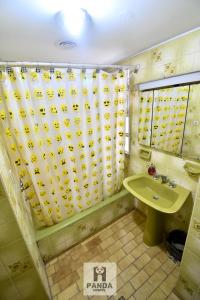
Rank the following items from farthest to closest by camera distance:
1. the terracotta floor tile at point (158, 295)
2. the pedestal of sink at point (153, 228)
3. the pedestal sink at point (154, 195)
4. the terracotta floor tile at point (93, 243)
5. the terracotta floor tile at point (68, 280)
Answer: the terracotta floor tile at point (93, 243), the pedestal of sink at point (153, 228), the pedestal sink at point (154, 195), the terracotta floor tile at point (68, 280), the terracotta floor tile at point (158, 295)

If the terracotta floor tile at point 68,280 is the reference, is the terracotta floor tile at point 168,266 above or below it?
below

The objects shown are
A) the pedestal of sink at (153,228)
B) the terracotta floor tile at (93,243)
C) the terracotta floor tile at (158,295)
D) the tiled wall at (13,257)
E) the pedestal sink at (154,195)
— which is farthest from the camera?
the terracotta floor tile at (93,243)

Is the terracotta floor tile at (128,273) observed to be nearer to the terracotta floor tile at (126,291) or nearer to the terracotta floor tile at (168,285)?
the terracotta floor tile at (126,291)

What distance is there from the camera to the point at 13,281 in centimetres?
92

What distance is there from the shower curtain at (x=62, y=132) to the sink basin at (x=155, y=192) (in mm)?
344

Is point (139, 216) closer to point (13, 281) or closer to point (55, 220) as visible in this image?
point (55, 220)

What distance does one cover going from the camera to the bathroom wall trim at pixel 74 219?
1542 mm

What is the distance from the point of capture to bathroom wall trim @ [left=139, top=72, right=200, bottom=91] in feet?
4.00

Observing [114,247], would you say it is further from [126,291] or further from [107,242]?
[126,291]

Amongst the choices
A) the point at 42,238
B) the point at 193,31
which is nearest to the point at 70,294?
the point at 42,238

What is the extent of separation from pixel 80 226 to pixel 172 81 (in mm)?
1883

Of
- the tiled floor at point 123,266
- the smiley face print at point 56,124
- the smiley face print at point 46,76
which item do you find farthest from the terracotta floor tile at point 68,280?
the smiley face print at point 46,76

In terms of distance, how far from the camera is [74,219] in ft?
5.56

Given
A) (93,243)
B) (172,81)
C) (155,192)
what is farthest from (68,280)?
(172,81)
